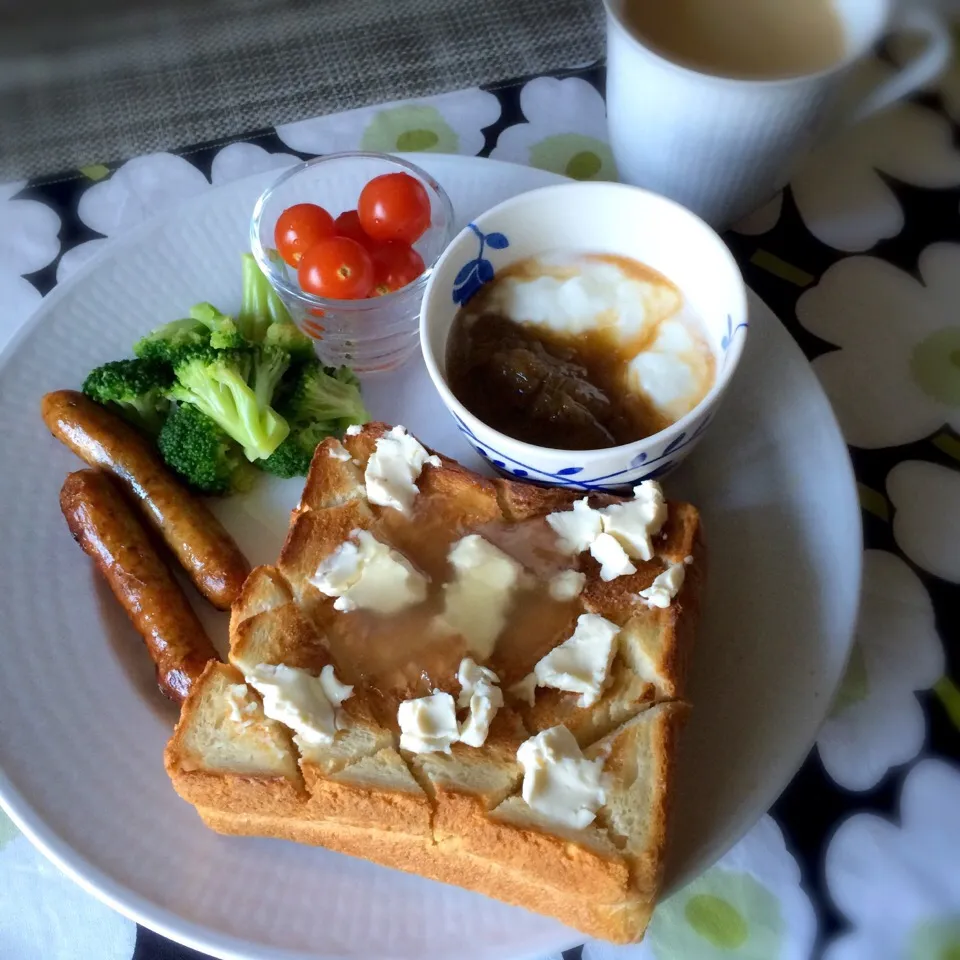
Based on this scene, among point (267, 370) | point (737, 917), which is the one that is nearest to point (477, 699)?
point (737, 917)

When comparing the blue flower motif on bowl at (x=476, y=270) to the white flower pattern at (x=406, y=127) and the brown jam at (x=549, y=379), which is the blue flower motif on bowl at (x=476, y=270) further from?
the white flower pattern at (x=406, y=127)

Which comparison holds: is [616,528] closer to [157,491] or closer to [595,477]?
[595,477]

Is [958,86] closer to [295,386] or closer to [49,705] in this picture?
[295,386]

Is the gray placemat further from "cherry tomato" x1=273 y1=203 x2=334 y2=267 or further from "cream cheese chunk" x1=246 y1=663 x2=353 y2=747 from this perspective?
"cream cheese chunk" x1=246 y1=663 x2=353 y2=747

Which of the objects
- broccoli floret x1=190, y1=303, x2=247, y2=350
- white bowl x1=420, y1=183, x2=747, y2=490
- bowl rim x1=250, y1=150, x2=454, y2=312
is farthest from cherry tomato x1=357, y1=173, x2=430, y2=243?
broccoli floret x1=190, y1=303, x2=247, y2=350

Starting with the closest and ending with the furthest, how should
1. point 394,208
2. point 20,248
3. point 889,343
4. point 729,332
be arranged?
point 729,332
point 394,208
point 889,343
point 20,248

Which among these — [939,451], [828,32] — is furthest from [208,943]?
[828,32]
